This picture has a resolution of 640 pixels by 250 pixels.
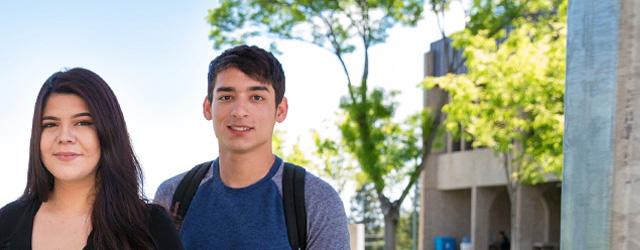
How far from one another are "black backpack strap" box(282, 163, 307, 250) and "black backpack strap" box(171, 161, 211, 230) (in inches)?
11.0

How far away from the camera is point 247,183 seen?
3.05 metres

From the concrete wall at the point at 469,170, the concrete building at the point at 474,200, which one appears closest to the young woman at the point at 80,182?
the concrete building at the point at 474,200

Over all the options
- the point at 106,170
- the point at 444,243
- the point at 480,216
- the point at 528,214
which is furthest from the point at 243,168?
the point at 444,243

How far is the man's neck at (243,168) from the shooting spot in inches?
119

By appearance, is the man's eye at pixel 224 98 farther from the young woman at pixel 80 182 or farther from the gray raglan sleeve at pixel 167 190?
the young woman at pixel 80 182

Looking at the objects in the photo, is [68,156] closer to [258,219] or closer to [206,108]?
[258,219]

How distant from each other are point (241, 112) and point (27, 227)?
30.3 inches

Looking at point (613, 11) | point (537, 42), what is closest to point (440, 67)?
point (537, 42)

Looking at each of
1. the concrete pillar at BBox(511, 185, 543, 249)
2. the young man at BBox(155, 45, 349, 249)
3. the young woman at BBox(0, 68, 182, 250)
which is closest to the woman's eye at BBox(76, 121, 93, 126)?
the young woman at BBox(0, 68, 182, 250)

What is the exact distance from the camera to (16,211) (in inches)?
97.3

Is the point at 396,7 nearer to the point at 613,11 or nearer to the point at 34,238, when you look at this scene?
the point at 613,11

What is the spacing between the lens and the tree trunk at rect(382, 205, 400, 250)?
1025 inches

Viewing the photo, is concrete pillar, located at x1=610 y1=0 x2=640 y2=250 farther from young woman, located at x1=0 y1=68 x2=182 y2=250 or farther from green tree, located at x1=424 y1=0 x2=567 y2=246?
green tree, located at x1=424 y1=0 x2=567 y2=246

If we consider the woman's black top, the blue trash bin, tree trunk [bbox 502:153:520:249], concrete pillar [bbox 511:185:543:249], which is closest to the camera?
the woman's black top
